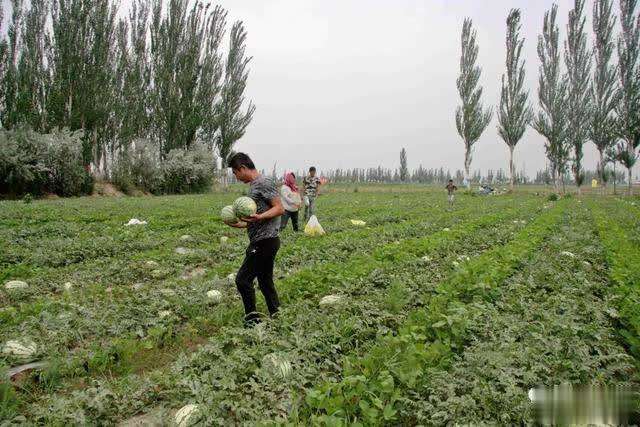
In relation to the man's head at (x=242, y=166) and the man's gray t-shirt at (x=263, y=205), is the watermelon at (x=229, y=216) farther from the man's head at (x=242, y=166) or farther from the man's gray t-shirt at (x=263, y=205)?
the man's head at (x=242, y=166)

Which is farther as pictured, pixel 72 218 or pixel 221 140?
pixel 221 140

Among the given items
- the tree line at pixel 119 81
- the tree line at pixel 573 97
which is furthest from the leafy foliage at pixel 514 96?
the tree line at pixel 119 81

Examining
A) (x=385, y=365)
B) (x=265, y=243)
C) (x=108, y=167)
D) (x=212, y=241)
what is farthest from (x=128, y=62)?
(x=385, y=365)

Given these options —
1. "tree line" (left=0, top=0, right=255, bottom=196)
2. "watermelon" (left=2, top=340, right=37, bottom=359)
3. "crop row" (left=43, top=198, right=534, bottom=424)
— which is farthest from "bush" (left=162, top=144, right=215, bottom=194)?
"watermelon" (left=2, top=340, right=37, bottom=359)

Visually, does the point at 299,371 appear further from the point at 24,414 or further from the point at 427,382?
the point at 24,414

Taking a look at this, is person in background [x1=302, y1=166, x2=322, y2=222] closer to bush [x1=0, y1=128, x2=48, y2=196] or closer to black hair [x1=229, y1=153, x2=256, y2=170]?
black hair [x1=229, y1=153, x2=256, y2=170]

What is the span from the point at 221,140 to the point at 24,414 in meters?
36.2

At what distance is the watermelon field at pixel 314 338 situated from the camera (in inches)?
104

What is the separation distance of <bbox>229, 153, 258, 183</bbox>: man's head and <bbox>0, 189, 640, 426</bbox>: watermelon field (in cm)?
161

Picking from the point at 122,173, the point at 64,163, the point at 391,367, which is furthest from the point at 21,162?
the point at 391,367

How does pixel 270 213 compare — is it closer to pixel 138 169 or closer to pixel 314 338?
pixel 314 338

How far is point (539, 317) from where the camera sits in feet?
14.0

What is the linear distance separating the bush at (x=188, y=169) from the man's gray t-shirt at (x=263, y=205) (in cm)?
2900

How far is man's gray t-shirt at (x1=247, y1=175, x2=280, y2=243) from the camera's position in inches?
172
